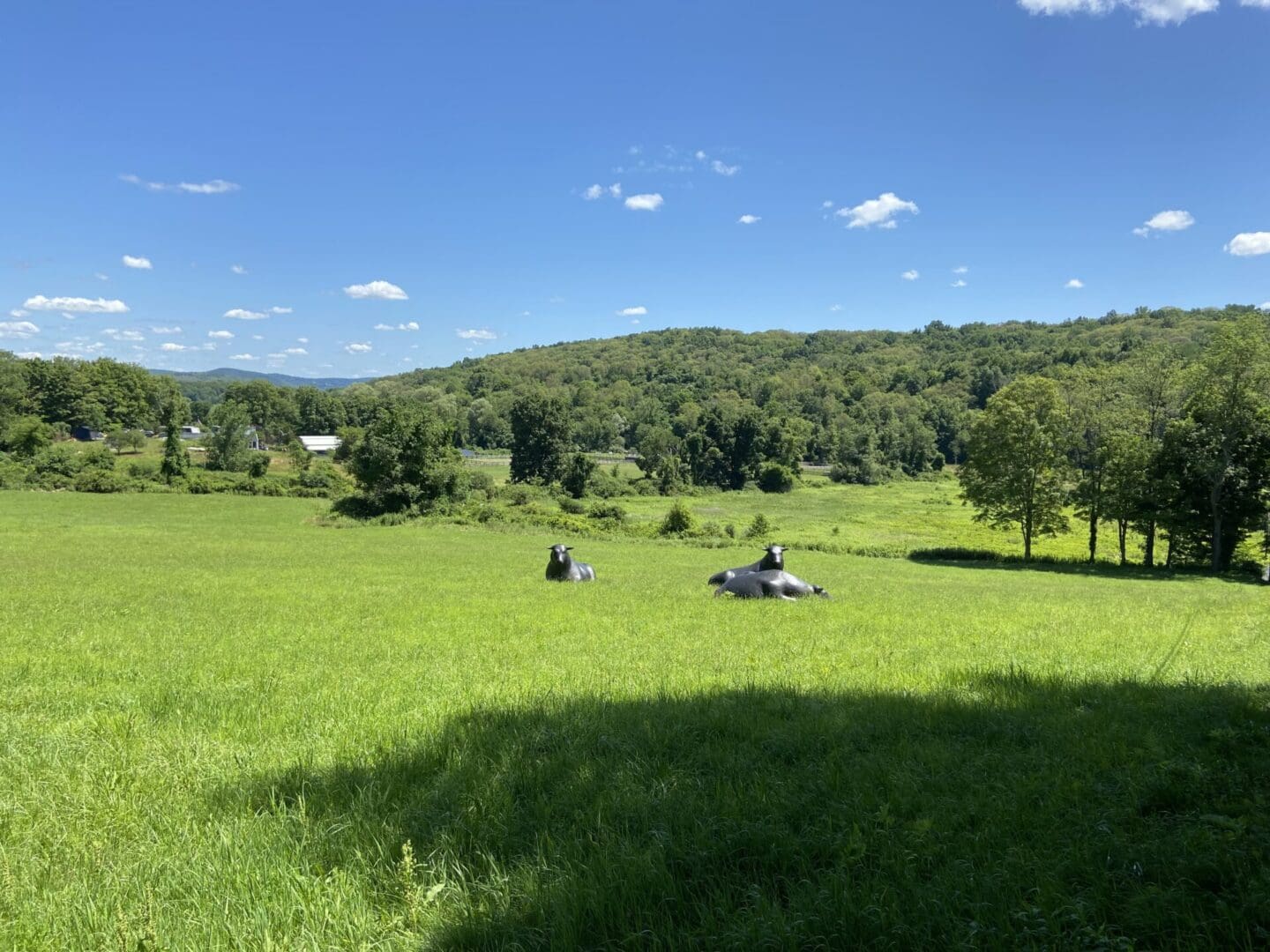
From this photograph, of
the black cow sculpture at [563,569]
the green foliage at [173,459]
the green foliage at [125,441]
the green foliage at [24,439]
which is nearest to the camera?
the black cow sculpture at [563,569]

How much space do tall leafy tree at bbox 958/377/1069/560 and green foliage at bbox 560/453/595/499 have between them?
5867cm

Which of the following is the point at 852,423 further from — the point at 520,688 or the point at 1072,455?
the point at 520,688

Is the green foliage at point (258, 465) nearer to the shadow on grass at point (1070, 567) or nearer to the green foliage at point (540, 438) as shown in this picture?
the green foliage at point (540, 438)

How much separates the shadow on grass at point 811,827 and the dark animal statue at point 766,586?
1104 centimetres

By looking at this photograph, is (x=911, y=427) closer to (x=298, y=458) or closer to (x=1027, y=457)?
(x=1027, y=457)

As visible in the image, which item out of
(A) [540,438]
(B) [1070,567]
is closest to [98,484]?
(A) [540,438]

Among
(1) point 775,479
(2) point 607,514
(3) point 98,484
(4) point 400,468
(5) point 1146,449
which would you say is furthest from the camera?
(1) point 775,479

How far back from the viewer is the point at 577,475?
96375 millimetres

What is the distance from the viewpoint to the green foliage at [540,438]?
98562 millimetres

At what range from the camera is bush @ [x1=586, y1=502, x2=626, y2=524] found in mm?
64769

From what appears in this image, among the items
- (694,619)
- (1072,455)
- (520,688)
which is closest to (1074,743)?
(520,688)

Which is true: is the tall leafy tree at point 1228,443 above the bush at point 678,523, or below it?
above

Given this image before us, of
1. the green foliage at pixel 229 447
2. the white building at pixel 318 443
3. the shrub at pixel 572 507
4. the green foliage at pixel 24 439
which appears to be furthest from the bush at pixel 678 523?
the white building at pixel 318 443

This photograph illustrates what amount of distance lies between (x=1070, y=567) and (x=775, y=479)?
75.9m
